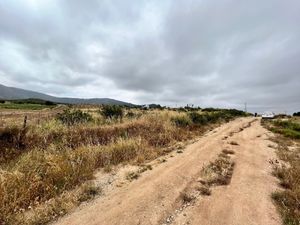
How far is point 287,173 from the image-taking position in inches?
367

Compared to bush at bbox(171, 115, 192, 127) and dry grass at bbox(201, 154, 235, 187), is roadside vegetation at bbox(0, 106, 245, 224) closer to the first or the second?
dry grass at bbox(201, 154, 235, 187)

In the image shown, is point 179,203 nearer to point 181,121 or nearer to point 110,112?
point 181,121

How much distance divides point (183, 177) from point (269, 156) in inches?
237

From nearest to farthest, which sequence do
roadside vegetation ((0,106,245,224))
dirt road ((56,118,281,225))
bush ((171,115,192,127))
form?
dirt road ((56,118,281,225)) → roadside vegetation ((0,106,245,224)) → bush ((171,115,192,127))

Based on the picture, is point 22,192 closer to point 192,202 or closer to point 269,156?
point 192,202

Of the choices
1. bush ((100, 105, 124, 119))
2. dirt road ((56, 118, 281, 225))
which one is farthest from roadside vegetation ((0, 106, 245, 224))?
bush ((100, 105, 124, 119))

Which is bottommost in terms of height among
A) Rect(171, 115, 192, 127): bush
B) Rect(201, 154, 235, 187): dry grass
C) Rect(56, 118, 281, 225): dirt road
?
Rect(56, 118, 281, 225): dirt road

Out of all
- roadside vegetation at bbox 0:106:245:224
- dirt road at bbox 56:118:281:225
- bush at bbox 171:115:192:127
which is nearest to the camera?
dirt road at bbox 56:118:281:225

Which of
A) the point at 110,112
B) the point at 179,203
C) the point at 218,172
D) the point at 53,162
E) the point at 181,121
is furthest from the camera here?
the point at 110,112

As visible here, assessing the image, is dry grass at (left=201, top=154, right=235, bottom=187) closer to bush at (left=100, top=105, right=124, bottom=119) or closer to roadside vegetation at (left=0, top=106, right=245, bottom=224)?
roadside vegetation at (left=0, top=106, right=245, bottom=224)

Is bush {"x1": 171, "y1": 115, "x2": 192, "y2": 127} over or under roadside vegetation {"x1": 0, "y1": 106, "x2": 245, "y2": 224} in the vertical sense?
over

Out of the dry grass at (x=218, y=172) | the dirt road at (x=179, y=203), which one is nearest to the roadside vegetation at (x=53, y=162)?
the dirt road at (x=179, y=203)

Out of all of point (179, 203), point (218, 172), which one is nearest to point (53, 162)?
point (179, 203)

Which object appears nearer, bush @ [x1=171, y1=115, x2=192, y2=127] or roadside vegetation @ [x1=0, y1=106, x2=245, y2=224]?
roadside vegetation @ [x1=0, y1=106, x2=245, y2=224]
